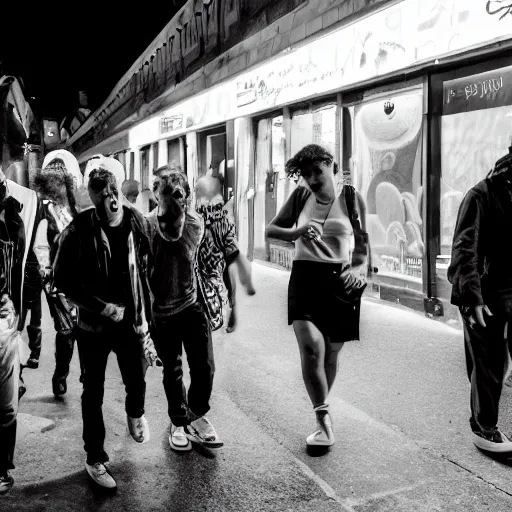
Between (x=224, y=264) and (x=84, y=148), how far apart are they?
30.7 meters

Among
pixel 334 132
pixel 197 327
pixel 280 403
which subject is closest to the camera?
pixel 197 327

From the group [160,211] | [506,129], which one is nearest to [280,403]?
[160,211]

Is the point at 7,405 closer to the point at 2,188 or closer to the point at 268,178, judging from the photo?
the point at 2,188

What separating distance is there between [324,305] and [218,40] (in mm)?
7239

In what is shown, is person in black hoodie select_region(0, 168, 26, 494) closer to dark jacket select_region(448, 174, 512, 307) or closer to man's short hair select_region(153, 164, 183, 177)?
man's short hair select_region(153, 164, 183, 177)

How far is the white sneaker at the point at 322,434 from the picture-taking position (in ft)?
12.4

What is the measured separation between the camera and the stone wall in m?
7.39

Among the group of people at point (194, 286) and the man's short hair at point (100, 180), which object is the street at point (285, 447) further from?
the man's short hair at point (100, 180)

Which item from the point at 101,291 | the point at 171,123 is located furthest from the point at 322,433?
the point at 171,123

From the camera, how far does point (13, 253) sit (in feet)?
11.0

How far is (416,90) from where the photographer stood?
729 centimetres

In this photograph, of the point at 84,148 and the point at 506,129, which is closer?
the point at 506,129

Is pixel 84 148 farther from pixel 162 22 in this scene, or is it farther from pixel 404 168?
pixel 404 168

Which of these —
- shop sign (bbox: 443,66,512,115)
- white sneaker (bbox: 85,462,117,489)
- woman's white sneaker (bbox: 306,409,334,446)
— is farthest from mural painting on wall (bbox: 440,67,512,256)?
white sneaker (bbox: 85,462,117,489)
